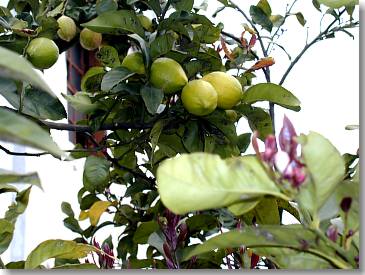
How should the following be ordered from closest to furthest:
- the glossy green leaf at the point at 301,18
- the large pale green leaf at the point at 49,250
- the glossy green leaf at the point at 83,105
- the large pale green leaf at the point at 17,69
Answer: the large pale green leaf at the point at 17,69 → the large pale green leaf at the point at 49,250 → the glossy green leaf at the point at 83,105 → the glossy green leaf at the point at 301,18

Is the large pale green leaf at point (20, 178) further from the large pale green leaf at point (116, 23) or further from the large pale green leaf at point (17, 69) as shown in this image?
the large pale green leaf at point (116, 23)

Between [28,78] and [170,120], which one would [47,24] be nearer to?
[170,120]

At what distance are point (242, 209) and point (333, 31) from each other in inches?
33.8

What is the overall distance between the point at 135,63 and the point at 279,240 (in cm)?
48

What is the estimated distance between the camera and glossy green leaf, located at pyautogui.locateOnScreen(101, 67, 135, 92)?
0.77 metres

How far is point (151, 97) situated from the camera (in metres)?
0.78

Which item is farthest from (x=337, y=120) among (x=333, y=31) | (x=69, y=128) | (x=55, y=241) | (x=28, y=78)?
(x=28, y=78)

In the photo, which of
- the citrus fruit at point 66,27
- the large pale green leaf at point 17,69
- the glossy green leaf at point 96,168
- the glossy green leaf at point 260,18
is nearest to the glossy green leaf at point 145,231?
the glossy green leaf at point 96,168

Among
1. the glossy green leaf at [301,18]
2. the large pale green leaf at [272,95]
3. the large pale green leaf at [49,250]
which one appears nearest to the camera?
the large pale green leaf at [49,250]

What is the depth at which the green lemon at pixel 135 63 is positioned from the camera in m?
0.81

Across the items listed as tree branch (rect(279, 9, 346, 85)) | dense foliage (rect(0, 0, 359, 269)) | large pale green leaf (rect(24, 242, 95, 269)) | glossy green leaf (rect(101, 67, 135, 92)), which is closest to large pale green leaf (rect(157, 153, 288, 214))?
dense foliage (rect(0, 0, 359, 269))

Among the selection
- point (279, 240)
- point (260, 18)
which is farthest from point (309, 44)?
point (279, 240)

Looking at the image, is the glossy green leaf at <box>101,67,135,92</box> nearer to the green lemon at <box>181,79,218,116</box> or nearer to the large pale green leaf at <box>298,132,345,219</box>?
the green lemon at <box>181,79,218,116</box>

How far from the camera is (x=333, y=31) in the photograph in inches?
45.8
